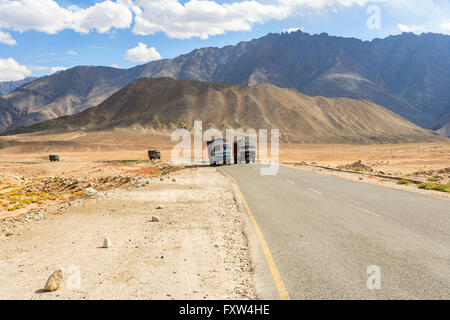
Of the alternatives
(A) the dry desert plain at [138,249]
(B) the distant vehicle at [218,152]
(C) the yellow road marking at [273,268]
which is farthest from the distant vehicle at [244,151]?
(C) the yellow road marking at [273,268]

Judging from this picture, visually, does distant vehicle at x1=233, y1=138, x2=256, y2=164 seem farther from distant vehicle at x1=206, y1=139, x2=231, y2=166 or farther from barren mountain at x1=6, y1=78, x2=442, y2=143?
barren mountain at x1=6, y1=78, x2=442, y2=143

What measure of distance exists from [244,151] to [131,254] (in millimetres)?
33624

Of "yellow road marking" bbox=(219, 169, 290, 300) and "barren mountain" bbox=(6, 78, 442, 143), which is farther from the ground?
"barren mountain" bbox=(6, 78, 442, 143)

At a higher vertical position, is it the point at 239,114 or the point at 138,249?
the point at 239,114

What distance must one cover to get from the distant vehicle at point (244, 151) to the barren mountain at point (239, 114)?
2796 inches

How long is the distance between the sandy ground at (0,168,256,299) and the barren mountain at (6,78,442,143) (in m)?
102

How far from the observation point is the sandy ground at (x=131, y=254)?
487 cm

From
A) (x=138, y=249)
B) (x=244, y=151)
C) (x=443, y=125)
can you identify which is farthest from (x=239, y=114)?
(x=443, y=125)

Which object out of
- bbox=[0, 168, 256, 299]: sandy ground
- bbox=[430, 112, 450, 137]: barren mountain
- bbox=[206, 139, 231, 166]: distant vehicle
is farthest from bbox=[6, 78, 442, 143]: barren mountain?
bbox=[0, 168, 256, 299]: sandy ground

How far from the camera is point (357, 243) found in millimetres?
6828

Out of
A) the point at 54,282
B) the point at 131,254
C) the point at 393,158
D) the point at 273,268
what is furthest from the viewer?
the point at 393,158

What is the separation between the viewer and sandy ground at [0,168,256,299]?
487 cm

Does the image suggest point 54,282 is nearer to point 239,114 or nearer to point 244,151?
point 244,151

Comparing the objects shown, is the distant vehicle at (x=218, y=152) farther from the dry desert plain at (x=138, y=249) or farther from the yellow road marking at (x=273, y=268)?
the yellow road marking at (x=273, y=268)
